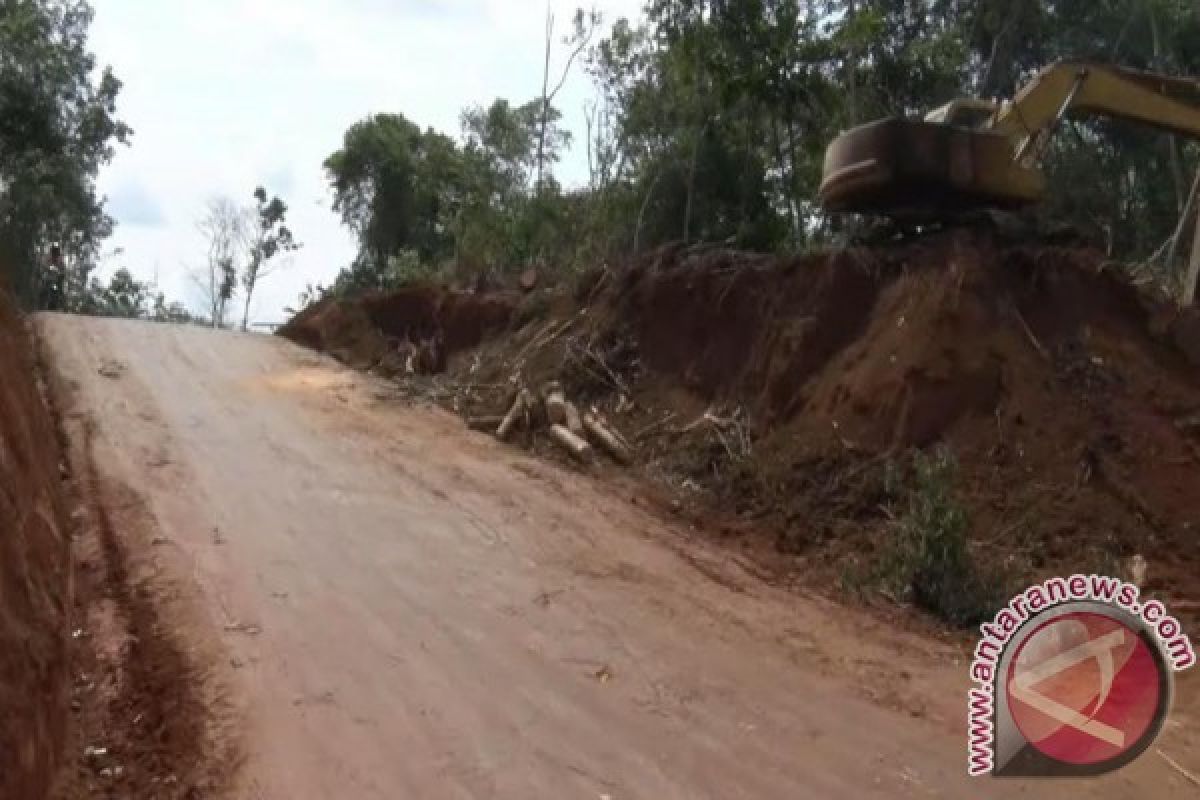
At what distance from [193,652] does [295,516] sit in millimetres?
Result: 2843

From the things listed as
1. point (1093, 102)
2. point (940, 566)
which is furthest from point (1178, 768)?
point (1093, 102)

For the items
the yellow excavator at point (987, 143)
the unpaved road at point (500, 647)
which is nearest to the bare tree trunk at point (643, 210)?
the yellow excavator at point (987, 143)

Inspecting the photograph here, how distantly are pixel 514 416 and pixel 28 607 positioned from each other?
7.94 meters

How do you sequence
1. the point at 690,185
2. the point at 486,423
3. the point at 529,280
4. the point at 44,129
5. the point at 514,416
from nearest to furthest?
1. the point at 514,416
2. the point at 486,423
3. the point at 529,280
4. the point at 690,185
5. the point at 44,129

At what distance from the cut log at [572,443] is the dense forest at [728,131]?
489 centimetres

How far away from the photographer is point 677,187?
58.3ft

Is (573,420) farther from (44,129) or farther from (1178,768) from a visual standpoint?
(44,129)

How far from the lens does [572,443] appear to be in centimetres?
1148

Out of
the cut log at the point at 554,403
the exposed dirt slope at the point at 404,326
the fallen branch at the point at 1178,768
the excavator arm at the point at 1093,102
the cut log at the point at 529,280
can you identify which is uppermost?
the excavator arm at the point at 1093,102

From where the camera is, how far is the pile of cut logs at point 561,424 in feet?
37.2

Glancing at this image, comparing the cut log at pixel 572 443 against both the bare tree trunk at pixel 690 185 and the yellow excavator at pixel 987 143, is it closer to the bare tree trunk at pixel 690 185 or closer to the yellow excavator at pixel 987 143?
the yellow excavator at pixel 987 143

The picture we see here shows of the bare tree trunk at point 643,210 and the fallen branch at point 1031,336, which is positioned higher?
the bare tree trunk at point 643,210

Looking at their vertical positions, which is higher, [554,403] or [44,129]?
[44,129]

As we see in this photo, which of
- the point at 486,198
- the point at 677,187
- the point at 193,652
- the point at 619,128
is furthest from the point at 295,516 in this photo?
the point at 486,198
